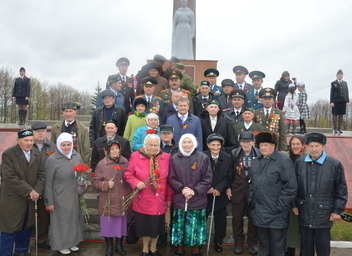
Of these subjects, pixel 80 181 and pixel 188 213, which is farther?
pixel 80 181

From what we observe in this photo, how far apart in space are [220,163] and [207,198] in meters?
0.56

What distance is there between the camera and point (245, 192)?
457cm

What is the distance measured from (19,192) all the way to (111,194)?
1208 millimetres

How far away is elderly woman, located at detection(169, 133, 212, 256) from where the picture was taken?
14.0ft

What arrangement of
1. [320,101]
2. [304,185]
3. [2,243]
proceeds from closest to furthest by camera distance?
[304,185]
[2,243]
[320,101]

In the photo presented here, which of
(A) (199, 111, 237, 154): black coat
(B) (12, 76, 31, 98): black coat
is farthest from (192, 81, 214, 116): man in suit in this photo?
(B) (12, 76, 31, 98): black coat

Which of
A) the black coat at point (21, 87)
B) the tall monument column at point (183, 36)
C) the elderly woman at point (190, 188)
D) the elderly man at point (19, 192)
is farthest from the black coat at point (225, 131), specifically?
the tall monument column at point (183, 36)

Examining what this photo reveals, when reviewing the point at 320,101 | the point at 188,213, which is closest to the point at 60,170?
the point at 188,213

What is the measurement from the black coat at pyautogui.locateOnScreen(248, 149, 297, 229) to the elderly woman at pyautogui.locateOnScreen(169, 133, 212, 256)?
73cm

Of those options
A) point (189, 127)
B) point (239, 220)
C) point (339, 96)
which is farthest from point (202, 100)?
point (339, 96)

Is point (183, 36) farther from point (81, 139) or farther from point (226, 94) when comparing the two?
point (81, 139)

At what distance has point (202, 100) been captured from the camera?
6395 mm

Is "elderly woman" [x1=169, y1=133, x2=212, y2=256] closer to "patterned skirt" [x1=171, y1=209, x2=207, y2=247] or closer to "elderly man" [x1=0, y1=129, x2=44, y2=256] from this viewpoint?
"patterned skirt" [x1=171, y1=209, x2=207, y2=247]

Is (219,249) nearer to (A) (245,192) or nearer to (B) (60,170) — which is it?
(A) (245,192)
